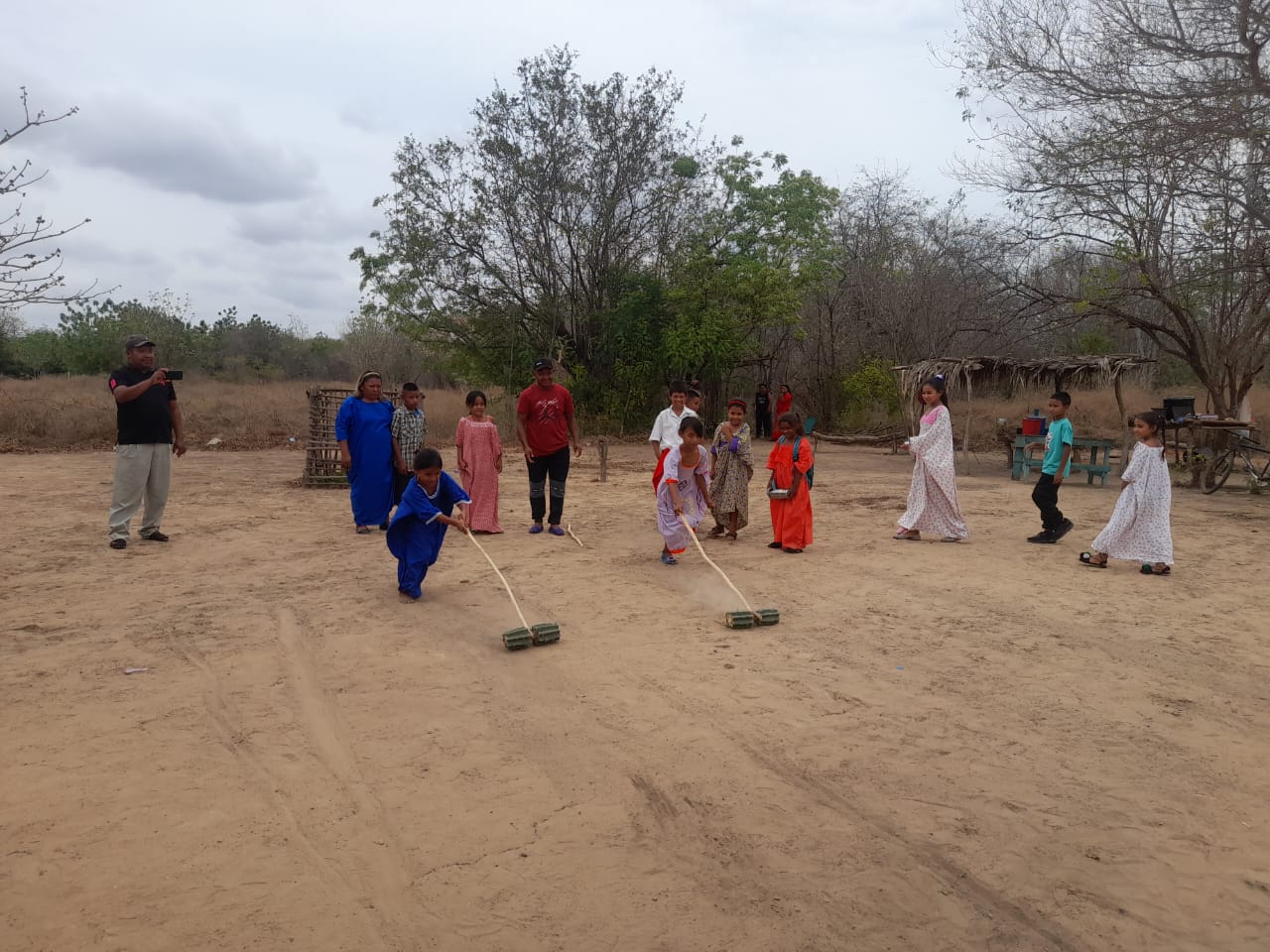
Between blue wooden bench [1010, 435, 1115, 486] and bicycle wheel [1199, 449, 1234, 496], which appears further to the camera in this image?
blue wooden bench [1010, 435, 1115, 486]

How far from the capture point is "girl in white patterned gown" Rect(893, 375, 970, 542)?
321 inches

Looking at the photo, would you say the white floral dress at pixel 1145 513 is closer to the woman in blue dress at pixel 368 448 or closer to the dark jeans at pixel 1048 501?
the dark jeans at pixel 1048 501

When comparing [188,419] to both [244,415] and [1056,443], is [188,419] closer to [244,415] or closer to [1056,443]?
[244,415]

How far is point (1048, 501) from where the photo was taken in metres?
8.33

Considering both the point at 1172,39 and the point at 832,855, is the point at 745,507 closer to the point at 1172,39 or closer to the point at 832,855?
Answer: the point at 832,855

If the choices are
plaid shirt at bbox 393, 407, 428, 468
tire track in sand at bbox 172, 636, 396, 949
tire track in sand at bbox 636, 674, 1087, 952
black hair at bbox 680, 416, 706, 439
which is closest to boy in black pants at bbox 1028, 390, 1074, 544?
black hair at bbox 680, 416, 706, 439

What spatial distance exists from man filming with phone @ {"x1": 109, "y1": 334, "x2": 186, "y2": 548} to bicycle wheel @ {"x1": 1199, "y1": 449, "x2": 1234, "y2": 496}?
1324 centimetres

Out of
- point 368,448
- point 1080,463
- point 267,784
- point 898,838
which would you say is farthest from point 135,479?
point 1080,463

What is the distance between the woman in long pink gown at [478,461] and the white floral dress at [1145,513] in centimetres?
548

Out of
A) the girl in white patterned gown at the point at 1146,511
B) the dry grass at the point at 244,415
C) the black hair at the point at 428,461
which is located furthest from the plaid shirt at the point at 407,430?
the dry grass at the point at 244,415

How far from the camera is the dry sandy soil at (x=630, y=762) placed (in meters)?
2.69

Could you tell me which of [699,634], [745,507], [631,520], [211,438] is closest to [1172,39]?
[745,507]

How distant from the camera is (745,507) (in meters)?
8.43

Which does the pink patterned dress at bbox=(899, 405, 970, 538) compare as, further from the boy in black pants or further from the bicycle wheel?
the bicycle wheel
